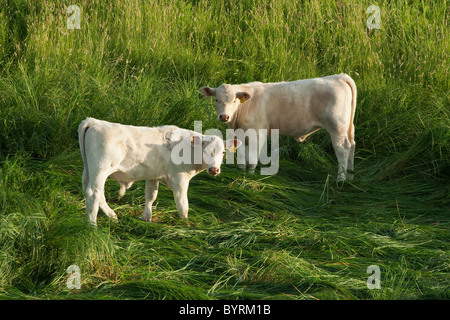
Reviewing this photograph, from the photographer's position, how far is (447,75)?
8.95 metres

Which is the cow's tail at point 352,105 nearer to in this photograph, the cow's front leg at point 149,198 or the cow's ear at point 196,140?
the cow's ear at point 196,140

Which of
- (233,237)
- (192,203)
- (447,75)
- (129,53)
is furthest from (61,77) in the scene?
Answer: (447,75)

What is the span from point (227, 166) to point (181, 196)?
5.29 feet

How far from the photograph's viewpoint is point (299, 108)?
24.9 ft

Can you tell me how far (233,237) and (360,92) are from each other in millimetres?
3842

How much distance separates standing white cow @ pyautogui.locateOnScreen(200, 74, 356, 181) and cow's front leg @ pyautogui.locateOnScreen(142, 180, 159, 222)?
1.49 m

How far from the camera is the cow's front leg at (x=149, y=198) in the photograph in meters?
6.13

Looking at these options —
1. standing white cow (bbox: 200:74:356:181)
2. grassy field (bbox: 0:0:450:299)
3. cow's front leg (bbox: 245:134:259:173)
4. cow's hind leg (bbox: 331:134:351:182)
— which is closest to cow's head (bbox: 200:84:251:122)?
standing white cow (bbox: 200:74:356:181)

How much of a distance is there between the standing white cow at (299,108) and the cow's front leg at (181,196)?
1.50 m

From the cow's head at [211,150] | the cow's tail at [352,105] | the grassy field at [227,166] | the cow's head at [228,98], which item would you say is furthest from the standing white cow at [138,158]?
the cow's tail at [352,105]

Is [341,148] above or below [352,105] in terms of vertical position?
below

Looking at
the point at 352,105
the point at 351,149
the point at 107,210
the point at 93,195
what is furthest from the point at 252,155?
the point at 93,195

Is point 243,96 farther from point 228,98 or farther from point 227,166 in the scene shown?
point 227,166

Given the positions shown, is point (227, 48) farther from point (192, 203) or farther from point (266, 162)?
point (192, 203)
